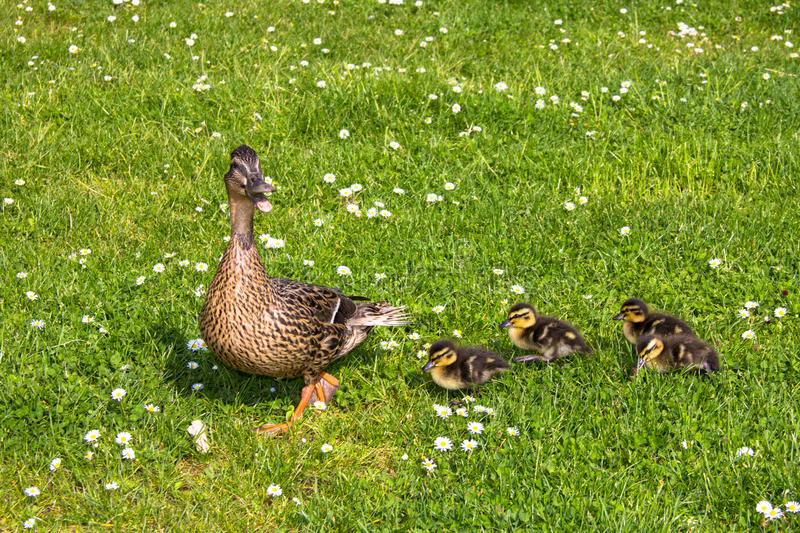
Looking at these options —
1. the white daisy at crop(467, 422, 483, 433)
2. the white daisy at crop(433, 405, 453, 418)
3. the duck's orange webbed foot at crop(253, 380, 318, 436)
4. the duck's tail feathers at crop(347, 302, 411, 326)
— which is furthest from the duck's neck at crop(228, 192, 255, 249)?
the white daisy at crop(467, 422, 483, 433)

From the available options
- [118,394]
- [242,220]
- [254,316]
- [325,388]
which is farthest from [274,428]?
[242,220]

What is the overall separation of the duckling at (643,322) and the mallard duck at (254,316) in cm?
186

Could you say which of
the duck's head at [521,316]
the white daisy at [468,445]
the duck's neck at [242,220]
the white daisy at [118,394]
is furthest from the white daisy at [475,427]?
the white daisy at [118,394]

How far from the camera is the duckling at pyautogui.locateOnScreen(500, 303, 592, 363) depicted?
5.32 metres

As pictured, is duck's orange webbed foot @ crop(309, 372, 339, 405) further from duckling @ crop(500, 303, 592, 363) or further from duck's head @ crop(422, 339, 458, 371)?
duckling @ crop(500, 303, 592, 363)

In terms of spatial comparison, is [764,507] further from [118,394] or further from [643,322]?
[118,394]

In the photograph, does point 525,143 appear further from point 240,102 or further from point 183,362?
point 183,362

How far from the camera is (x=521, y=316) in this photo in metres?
5.41

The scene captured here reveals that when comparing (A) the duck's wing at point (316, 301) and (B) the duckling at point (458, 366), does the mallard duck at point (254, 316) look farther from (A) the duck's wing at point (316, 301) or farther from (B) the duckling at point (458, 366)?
(B) the duckling at point (458, 366)

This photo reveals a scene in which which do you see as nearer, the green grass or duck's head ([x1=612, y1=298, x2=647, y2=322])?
the green grass

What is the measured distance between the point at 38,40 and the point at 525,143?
5646 mm

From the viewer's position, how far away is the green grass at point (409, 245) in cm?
457

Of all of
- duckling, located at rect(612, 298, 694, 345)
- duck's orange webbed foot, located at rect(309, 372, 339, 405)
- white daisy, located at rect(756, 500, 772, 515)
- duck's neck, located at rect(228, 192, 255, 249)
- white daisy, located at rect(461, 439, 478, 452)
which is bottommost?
duck's orange webbed foot, located at rect(309, 372, 339, 405)

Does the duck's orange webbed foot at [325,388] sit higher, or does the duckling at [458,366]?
the duckling at [458,366]
